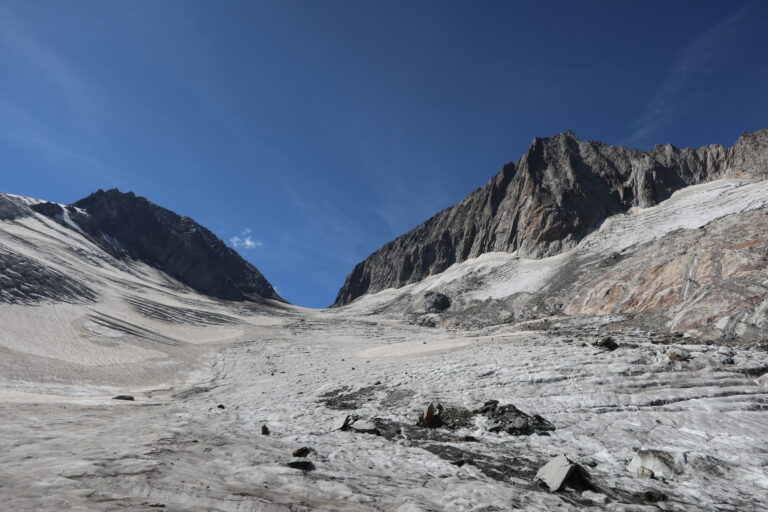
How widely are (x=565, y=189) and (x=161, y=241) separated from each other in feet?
402

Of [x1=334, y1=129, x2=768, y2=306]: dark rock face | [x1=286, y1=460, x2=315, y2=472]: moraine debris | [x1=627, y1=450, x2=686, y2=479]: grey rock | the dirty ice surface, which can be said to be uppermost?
[x1=334, y1=129, x2=768, y2=306]: dark rock face

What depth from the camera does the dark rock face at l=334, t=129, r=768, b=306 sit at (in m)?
70.2

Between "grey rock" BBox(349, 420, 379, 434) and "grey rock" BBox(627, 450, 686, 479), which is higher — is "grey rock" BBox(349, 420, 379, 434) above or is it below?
below

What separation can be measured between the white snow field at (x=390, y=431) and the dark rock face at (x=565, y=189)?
173 ft

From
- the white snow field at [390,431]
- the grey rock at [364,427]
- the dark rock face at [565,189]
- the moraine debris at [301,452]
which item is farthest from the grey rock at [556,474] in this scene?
the dark rock face at [565,189]

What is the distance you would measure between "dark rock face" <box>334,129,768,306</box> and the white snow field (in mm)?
52707

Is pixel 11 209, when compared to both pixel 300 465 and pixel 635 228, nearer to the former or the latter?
pixel 300 465

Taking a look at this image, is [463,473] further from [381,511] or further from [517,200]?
[517,200]

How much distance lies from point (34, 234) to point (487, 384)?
100641 millimetres

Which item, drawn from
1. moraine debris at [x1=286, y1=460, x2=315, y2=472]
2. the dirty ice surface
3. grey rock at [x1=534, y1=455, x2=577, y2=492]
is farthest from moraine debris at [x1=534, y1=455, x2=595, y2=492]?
the dirty ice surface

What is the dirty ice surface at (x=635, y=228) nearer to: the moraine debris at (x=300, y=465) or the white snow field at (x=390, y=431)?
the white snow field at (x=390, y=431)

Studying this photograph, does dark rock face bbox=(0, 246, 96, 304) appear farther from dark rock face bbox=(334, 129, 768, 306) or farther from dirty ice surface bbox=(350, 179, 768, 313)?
dark rock face bbox=(334, 129, 768, 306)

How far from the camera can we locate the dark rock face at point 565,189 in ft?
230

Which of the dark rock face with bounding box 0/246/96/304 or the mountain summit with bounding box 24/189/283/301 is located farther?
the mountain summit with bounding box 24/189/283/301
